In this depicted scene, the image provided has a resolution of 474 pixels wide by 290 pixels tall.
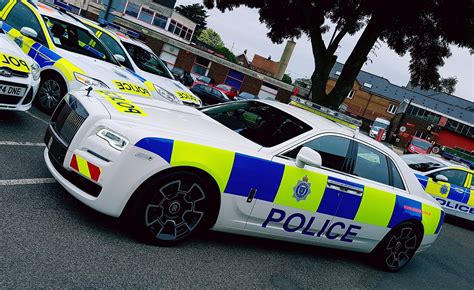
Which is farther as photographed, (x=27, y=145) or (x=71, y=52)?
(x=71, y=52)

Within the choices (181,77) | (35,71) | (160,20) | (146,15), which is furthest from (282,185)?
(160,20)

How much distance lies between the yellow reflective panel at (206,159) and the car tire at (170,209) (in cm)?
10

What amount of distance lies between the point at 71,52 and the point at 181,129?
439cm

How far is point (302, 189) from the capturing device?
4039 mm

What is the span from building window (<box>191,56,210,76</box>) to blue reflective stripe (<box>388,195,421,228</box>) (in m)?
39.1

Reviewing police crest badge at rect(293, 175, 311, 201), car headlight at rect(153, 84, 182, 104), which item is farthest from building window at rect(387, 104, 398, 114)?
police crest badge at rect(293, 175, 311, 201)

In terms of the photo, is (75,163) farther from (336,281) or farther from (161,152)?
(336,281)

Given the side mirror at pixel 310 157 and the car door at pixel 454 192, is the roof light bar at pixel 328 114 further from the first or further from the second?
the car door at pixel 454 192

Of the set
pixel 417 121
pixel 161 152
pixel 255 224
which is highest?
pixel 417 121

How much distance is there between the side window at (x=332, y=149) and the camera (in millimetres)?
4250

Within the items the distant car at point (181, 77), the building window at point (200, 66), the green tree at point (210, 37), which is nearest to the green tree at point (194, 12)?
the green tree at point (210, 37)

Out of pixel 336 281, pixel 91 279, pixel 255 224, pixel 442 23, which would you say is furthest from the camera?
pixel 442 23

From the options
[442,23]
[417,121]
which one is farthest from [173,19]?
[442,23]

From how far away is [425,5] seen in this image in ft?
36.9
